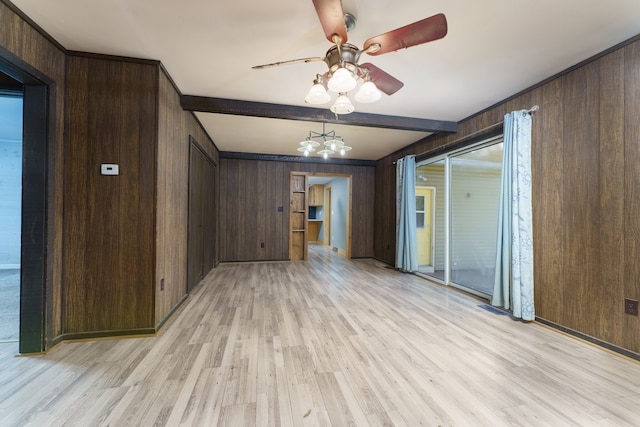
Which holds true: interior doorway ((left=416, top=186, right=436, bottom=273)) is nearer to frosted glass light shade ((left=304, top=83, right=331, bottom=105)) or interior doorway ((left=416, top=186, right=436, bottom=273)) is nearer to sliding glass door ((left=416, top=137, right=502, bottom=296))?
sliding glass door ((left=416, top=137, right=502, bottom=296))

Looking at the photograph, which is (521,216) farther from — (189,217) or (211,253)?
(211,253)

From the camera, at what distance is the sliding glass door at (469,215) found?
3.54 meters

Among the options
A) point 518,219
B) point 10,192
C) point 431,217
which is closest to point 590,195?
point 518,219

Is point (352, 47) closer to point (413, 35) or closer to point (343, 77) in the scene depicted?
point (343, 77)

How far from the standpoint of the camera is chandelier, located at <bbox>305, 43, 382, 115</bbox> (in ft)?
5.16

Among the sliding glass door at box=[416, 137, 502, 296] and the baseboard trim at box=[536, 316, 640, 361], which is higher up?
the sliding glass door at box=[416, 137, 502, 296]

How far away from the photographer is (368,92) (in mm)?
1772

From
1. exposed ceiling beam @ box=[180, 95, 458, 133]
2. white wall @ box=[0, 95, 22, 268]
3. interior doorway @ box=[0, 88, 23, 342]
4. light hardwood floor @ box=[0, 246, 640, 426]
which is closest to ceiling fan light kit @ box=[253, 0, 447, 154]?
exposed ceiling beam @ box=[180, 95, 458, 133]

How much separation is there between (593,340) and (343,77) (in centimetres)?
304

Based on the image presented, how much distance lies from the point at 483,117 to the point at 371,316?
A: 2950 mm

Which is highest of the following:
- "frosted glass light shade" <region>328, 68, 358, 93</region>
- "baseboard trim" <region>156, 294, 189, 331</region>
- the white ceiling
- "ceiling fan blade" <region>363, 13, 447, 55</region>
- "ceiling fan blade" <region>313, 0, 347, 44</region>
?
the white ceiling

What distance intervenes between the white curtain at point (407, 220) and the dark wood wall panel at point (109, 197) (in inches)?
160

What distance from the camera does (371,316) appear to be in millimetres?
2793

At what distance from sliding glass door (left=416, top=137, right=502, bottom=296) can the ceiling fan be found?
7.89ft
